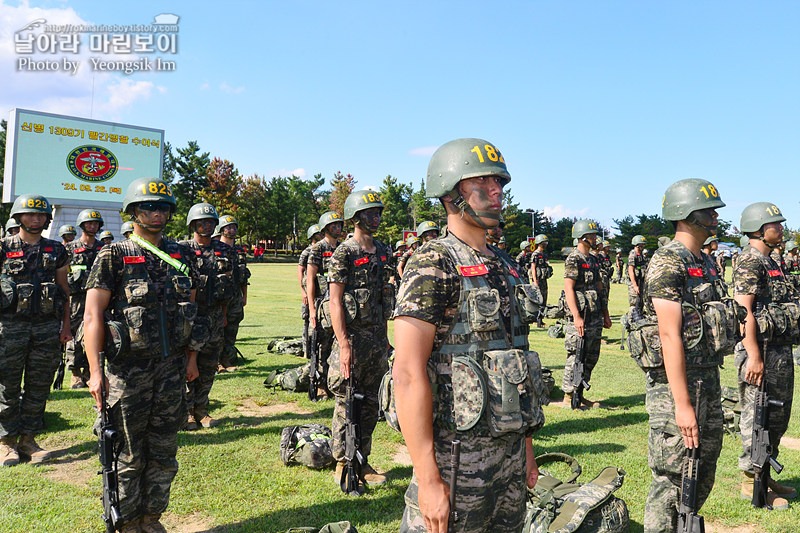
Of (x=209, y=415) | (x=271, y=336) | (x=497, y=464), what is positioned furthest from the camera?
(x=271, y=336)

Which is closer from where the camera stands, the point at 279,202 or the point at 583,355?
the point at 583,355

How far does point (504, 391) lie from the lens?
7.86 feet

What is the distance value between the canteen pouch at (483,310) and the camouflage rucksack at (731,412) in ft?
19.4

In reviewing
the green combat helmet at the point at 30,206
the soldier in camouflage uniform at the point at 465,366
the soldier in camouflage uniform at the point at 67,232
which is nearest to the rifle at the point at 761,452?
the soldier in camouflage uniform at the point at 465,366

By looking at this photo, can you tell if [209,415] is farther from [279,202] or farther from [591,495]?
[279,202]

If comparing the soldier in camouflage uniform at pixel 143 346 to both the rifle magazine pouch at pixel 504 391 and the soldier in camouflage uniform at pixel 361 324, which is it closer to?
the soldier in camouflage uniform at pixel 361 324

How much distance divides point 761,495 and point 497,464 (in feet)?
13.3

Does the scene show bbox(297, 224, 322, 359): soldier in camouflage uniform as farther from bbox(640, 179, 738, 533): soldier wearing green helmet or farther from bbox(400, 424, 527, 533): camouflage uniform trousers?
bbox(400, 424, 527, 533): camouflage uniform trousers

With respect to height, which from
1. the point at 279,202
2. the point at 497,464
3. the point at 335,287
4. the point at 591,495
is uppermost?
the point at 279,202

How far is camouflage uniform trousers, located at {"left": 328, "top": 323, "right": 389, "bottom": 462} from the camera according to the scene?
17.6 feet

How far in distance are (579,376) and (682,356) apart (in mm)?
4936

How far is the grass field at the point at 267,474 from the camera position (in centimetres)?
460

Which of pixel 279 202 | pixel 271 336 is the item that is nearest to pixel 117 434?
pixel 271 336

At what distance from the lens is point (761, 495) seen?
491 centimetres
